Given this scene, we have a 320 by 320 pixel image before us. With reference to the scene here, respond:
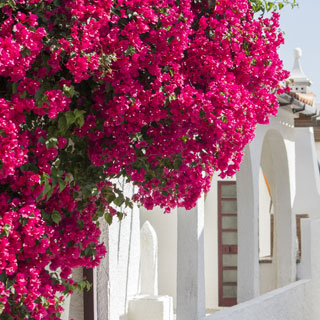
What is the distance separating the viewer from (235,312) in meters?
9.99

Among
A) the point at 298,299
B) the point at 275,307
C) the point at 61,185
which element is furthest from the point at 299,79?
the point at 61,185

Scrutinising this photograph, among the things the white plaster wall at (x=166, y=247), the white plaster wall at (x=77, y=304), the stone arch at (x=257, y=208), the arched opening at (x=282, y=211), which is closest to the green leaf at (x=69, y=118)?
the white plaster wall at (x=77, y=304)

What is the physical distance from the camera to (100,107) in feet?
15.6

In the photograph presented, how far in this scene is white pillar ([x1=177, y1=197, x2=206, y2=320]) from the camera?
363 inches

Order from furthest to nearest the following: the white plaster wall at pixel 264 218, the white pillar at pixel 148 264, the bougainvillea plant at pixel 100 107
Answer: the white plaster wall at pixel 264 218
the white pillar at pixel 148 264
the bougainvillea plant at pixel 100 107

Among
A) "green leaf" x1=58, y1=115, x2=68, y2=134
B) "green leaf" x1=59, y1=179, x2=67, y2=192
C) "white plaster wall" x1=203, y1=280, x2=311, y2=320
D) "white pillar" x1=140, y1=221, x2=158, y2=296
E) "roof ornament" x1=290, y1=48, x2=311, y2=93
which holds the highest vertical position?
"roof ornament" x1=290, y1=48, x2=311, y2=93

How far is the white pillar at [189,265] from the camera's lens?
30.2 ft

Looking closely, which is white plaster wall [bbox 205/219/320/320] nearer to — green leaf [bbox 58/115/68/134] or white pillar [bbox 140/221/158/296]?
white pillar [bbox 140/221/158/296]

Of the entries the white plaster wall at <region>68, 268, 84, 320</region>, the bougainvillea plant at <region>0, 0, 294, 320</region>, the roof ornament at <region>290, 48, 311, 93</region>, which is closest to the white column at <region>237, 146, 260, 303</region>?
the white plaster wall at <region>68, 268, 84, 320</region>

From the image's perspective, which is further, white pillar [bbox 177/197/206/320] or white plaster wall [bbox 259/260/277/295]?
white plaster wall [bbox 259/260/277/295]

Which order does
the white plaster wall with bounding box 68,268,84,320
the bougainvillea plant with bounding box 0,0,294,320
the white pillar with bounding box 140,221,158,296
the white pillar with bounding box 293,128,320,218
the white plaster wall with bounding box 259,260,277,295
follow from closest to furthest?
1. the bougainvillea plant with bounding box 0,0,294,320
2. the white plaster wall with bounding box 68,268,84,320
3. the white pillar with bounding box 140,221,158,296
4. the white pillar with bounding box 293,128,320,218
5. the white plaster wall with bounding box 259,260,277,295

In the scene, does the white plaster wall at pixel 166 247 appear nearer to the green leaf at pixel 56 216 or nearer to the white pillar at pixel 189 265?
Answer: the white pillar at pixel 189 265

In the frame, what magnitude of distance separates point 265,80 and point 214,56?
505 millimetres

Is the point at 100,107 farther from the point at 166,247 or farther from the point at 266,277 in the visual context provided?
the point at 266,277
